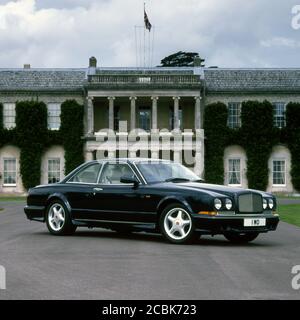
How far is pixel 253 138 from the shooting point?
5269cm

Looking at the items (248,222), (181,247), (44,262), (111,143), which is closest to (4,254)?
(44,262)

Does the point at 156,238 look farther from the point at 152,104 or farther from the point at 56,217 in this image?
the point at 152,104

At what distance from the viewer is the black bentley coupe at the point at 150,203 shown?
1304 cm

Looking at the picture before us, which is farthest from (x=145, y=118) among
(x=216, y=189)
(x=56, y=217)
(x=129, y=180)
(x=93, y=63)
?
(x=216, y=189)

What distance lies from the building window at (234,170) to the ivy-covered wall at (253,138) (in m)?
0.81

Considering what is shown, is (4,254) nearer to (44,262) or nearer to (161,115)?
(44,262)

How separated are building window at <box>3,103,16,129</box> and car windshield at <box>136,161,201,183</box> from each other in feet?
130

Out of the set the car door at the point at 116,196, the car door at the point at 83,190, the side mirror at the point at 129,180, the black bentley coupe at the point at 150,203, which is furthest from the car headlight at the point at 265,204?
the car door at the point at 83,190

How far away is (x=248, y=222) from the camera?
43.1 feet

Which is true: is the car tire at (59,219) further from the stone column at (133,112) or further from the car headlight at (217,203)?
the stone column at (133,112)

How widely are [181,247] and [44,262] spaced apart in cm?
293

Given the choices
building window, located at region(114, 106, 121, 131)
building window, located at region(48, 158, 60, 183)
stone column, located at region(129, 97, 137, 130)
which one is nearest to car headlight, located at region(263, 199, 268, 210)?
stone column, located at region(129, 97, 137, 130)

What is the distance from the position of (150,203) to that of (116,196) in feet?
2.98

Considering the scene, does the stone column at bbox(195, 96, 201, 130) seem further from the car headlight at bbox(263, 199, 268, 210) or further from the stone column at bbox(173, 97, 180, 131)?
the car headlight at bbox(263, 199, 268, 210)
